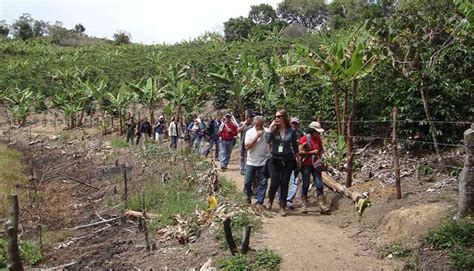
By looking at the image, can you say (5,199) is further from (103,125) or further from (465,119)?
(103,125)

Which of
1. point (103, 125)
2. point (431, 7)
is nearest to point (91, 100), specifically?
point (103, 125)

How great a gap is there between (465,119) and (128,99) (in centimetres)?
1783

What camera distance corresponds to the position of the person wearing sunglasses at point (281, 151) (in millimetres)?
8211

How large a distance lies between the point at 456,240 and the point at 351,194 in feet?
10.5

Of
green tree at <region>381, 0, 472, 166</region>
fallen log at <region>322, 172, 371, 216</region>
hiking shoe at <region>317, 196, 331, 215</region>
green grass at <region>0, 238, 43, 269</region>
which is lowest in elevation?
green grass at <region>0, 238, 43, 269</region>

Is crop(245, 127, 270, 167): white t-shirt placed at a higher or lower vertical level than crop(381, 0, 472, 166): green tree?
lower

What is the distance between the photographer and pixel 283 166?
845 centimetres

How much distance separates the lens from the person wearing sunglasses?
26.9ft

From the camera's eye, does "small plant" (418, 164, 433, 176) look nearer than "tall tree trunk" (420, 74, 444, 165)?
No

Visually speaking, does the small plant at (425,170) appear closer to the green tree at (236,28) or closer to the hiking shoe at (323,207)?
the hiking shoe at (323,207)

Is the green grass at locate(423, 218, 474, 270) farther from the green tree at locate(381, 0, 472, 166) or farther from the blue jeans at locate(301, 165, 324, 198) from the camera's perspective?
the green tree at locate(381, 0, 472, 166)

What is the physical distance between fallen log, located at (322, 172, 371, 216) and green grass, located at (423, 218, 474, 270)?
1951mm

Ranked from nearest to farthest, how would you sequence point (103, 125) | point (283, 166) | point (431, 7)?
point (283, 166) → point (431, 7) → point (103, 125)

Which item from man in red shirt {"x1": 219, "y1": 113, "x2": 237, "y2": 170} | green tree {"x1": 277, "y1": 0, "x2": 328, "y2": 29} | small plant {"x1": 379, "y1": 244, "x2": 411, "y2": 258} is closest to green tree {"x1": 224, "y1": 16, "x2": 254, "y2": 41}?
green tree {"x1": 277, "y1": 0, "x2": 328, "y2": 29}
